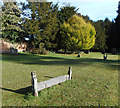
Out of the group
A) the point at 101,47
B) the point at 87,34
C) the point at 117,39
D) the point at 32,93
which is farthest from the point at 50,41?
the point at 32,93

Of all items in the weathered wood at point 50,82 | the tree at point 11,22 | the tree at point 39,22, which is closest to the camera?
the weathered wood at point 50,82

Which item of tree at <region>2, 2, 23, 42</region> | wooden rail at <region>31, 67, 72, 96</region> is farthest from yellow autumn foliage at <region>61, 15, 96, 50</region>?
wooden rail at <region>31, 67, 72, 96</region>

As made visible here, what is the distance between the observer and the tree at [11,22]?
2115cm

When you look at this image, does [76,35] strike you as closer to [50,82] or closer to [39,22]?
[39,22]

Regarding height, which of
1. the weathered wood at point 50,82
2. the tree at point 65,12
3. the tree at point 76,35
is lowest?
the weathered wood at point 50,82

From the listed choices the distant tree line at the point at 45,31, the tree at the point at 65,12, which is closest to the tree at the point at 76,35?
the distant tree line at the point at 45,31

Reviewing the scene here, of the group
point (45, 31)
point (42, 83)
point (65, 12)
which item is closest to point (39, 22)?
point (45, 31)

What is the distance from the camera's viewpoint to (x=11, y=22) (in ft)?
80.5

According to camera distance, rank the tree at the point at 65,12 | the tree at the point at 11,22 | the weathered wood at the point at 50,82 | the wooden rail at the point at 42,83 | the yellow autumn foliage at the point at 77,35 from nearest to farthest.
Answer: the wooden rail at the point at 42,83 < the weathered wood at the point at 50,82 < the tree at the point at 11,22 < the yellow autumn foliage at the point at 77,35 < the tree at the point at 65,12

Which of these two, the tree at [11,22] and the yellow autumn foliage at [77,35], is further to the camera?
the yellow autumn foliage at [77,35]

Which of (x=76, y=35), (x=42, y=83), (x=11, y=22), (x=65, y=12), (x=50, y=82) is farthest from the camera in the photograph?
(x=65, y=12)

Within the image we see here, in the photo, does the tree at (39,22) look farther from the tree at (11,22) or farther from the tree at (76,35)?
the tree at (76,35)

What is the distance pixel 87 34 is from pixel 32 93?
30083 millimetres

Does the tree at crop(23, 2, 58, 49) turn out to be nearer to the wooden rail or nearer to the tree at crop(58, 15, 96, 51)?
the tree at crop(58, 15, 96, 51)
